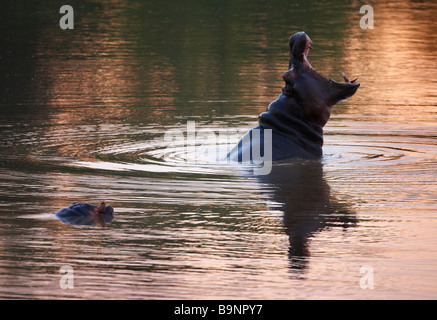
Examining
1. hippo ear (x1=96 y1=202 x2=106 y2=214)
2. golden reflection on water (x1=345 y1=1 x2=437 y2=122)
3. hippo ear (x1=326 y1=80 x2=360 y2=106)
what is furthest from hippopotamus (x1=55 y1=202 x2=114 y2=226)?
golden reflection on water (x1=345 y1=1 x2=437 y2=122)

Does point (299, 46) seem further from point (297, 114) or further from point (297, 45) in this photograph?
point (297, 114)

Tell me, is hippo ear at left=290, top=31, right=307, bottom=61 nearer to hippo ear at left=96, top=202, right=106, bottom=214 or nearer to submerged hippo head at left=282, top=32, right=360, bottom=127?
submerged hippo head at left=282, top=32, right=360, bottom=127

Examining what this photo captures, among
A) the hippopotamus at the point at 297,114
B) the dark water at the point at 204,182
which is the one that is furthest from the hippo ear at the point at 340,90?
the dark water at the point at 204,182

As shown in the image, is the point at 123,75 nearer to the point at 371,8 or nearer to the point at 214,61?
the point at 214,61

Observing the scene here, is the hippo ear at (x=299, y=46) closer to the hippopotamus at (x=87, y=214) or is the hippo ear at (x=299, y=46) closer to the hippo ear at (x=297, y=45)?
the hippo ear at (x=297, y=45)

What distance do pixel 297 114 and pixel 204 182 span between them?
1453mm

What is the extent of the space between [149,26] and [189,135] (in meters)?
14.6

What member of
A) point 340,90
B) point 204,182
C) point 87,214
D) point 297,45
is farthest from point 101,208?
point 340,90

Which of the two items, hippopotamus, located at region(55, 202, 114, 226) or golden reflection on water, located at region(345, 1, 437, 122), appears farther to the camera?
golden reflection on water, located at region(345, 1, 437, 122)

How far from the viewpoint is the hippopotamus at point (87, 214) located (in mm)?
8086

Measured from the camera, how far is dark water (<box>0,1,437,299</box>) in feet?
21.9

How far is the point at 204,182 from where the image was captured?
9.64 meters
